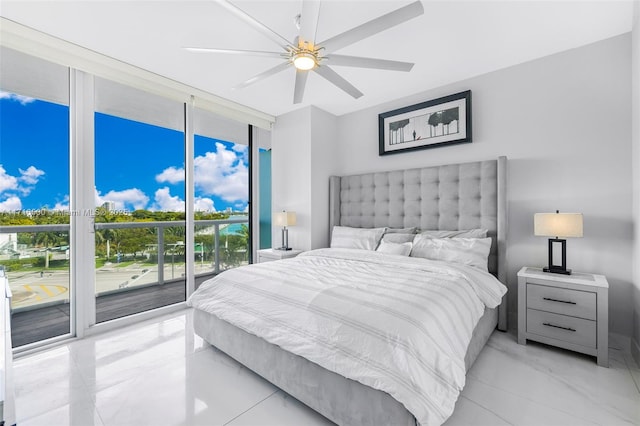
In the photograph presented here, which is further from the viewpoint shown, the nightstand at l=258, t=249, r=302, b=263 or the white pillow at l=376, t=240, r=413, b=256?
the nightstand at l=258, t=249, r=302, b=263

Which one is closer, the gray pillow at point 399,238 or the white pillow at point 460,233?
the white pillow at point 460,233

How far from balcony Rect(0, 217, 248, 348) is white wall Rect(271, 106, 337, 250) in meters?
0.86

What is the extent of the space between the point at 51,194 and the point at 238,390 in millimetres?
2536

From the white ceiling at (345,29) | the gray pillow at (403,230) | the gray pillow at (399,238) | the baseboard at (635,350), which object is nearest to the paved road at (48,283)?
the white ceiling at (345,29)

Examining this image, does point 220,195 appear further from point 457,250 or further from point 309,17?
point 457,250

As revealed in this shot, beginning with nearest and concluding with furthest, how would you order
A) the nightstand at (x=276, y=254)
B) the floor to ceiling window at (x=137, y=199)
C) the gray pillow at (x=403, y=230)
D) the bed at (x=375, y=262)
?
the bed at (x=375, y=262)
the floor to ceiling window at (x=137, y=199)
the gray pillow at (x=403, y=230)
the nightstand at (x=276, y=254)

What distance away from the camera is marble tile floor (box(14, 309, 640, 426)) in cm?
161

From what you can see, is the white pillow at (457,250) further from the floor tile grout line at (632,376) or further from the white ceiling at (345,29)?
the white ceiling at (345,29)

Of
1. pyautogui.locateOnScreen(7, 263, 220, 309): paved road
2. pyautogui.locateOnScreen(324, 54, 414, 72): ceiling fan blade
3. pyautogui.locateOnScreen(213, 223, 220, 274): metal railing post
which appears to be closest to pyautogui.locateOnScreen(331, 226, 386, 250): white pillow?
pyautogui.locateOnScreen(324, 54, 414, 72): ceiling fan blade

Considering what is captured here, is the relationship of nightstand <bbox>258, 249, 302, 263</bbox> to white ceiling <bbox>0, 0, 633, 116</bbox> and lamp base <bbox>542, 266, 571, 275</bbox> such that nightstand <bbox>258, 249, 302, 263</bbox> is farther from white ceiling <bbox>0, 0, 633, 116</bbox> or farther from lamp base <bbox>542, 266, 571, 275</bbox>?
lamp base <bbox>542, 266, 571, 275</bbox>

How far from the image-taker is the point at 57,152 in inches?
106

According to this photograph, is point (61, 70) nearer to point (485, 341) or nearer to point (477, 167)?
point (477, 167)

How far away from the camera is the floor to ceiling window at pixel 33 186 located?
2504mm

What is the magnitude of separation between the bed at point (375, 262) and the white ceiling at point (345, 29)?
1.06 meters
